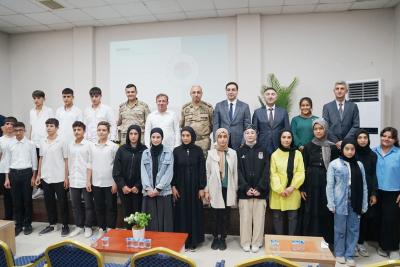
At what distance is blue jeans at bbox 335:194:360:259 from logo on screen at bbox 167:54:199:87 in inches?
157

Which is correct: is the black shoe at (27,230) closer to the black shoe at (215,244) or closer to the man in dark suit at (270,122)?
the black shoe at (215,244)

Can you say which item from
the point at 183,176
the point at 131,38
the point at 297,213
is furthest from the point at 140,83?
the point at 297,213

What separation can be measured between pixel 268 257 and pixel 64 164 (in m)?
3.44

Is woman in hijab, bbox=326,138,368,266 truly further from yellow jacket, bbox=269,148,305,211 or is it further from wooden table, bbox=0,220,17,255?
wooden table, bbox=0,220,17,255

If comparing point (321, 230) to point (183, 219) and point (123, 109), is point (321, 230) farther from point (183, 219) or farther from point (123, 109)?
point (123, 109)

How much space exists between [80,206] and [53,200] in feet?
1.55

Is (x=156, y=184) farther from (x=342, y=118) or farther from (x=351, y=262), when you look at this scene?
(x=342, y=118)

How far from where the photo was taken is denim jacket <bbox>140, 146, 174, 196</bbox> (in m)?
3.29

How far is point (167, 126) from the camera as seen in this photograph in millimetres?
4020

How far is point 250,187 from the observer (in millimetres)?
3359

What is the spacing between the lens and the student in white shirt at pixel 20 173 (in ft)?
13.1

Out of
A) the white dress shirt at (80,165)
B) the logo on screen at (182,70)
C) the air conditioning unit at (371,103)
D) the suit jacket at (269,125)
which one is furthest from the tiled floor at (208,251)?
the logo on screen at (182,70)

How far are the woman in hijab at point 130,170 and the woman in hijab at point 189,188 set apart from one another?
1.62ft

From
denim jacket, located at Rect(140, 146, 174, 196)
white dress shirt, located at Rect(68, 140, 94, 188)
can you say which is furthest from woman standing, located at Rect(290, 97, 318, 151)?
white dress shirt, located at Rect(68, 140, 94, 188)
